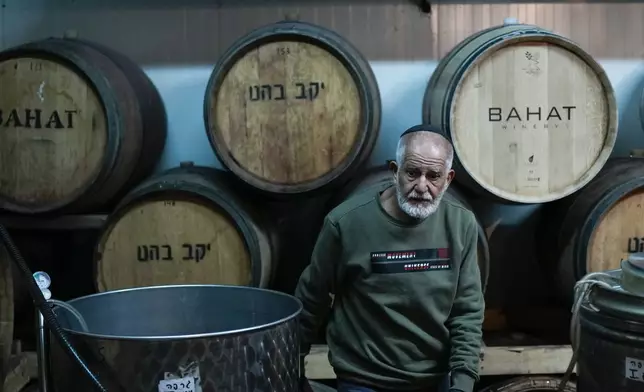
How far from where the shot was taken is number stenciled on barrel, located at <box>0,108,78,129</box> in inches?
101

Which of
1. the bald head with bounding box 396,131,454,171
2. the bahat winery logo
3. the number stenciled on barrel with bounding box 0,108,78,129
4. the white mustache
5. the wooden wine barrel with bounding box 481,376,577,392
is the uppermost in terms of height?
the number stenciled on barrel with bounding box 0,108,78,129

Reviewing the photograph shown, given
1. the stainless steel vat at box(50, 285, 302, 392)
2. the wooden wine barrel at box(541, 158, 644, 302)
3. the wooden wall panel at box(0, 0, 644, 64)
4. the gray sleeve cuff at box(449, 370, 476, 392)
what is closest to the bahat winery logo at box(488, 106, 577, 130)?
the wooden wine barrel at box(541, 158, 644, 302)

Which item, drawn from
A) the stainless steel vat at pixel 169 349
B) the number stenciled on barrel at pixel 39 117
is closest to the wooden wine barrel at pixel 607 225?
the stainless steel vat at pixel 169 349

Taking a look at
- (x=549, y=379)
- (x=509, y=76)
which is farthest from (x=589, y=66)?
(x=549, y=379)

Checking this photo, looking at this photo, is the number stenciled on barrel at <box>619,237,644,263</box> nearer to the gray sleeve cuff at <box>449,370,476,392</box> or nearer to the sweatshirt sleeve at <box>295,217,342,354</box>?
the gray sleeve cuff at <box>449,370,476,392</box>

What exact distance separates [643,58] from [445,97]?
51.3 inches

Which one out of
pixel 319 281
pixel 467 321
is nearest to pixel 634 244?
pixel 467 321

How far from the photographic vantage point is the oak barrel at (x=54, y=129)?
8.36 feet

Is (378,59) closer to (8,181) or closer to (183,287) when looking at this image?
(8,181)

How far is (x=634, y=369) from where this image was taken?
4.94 ft

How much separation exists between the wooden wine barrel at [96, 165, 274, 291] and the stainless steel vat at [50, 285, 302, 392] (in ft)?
2.84

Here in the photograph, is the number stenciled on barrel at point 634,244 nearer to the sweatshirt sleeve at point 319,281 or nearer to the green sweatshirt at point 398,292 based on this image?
the green sweatshirt at point 398,292

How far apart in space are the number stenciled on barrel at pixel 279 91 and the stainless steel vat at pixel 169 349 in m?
1.07

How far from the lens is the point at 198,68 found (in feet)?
10.6
